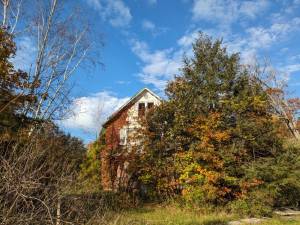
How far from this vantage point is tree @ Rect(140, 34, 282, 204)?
641 inches

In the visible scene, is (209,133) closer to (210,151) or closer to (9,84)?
(210,151)

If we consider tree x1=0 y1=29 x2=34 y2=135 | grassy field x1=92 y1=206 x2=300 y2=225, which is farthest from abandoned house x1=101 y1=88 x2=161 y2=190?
tree x1=0 y1=29 x2=34 y2=135

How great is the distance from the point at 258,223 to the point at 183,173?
15.7 ft

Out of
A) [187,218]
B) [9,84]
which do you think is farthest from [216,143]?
[9,84]

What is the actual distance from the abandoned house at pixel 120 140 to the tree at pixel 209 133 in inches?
71.9

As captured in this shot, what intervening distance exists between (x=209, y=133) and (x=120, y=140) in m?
11.8

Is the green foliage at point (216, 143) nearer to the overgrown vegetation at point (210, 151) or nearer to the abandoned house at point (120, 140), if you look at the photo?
the overgrown vegetation at point (210, 151)

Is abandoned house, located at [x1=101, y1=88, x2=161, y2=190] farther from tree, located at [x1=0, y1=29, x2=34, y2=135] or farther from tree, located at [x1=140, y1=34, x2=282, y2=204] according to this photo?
tree, located at [x1=0, y1=29, x2=34, y2=135]

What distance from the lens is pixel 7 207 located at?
4.72 metres

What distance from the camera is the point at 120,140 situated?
2722cm

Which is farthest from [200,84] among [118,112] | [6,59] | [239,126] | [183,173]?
[118,112]

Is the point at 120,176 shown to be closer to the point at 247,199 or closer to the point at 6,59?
the point at 247,199

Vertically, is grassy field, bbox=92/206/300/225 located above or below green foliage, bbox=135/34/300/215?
below

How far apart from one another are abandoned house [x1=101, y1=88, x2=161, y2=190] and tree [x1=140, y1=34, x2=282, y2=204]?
1826 mm
